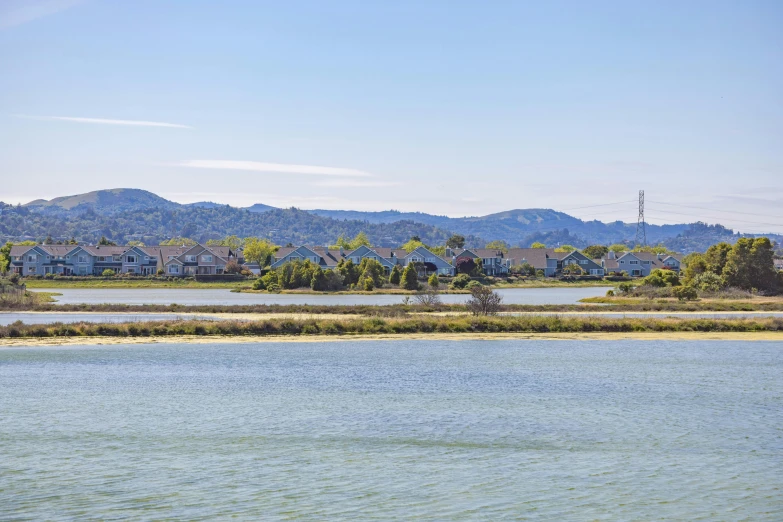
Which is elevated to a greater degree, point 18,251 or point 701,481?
point 18,251

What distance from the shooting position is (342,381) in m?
29.5

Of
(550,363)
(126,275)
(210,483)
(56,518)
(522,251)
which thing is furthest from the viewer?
(522,251)

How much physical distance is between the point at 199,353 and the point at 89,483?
2021cm

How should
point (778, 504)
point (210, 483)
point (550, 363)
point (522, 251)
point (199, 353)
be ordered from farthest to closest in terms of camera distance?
point (522, 251), point (199, 353), point (550, 363), point (210, 483), point (778, 504)

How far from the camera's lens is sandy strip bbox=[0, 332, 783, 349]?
39575mm

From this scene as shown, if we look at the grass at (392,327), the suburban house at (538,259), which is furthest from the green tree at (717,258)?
the suburban house at (538,259)

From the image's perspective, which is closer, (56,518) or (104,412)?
(56,518)

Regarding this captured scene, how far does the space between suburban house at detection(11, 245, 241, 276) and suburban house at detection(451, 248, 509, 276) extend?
36.9 metres

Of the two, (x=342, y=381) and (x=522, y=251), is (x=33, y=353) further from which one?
(x=522, y=251)

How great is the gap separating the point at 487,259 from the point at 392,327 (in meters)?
89.8

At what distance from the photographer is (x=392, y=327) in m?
45.3

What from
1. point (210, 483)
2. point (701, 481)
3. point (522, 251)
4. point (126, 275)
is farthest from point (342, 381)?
point (522, 251)

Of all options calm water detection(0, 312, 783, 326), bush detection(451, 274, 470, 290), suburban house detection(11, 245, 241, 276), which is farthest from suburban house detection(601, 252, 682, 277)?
calm water detection(0, 312, 783, 326)

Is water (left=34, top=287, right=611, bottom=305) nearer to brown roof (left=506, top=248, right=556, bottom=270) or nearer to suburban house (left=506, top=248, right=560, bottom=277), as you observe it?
suburban house (left=506, top=248, right=560, bottom=277)
